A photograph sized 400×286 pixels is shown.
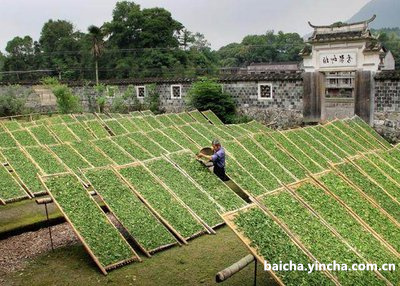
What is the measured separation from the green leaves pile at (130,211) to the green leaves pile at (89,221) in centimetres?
28

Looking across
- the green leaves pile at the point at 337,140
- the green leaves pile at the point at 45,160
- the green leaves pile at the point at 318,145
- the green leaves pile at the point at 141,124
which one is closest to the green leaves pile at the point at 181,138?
the green leaves pile at the point at 141,124

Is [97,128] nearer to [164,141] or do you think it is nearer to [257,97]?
[164,141]

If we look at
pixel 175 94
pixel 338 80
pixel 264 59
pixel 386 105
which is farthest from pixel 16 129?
pixel 264 59

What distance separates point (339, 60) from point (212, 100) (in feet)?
20.6

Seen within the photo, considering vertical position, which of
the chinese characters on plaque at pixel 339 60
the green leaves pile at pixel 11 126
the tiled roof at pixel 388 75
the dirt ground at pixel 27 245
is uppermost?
the chinese characters on plaque at pixel 339 60

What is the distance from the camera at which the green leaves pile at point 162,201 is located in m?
7.57

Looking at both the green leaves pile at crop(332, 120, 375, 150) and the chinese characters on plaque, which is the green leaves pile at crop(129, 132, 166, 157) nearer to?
the green leaves pile at crop(332, 120, 375, 150)

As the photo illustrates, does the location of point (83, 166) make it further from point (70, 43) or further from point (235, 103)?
point (70, 43)

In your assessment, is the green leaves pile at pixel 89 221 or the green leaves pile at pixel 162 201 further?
the green leaves pile at pixel 162 201

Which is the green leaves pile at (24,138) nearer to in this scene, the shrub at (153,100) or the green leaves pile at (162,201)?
the green leaves pile at (162,201)

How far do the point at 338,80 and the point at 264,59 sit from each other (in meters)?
20.7

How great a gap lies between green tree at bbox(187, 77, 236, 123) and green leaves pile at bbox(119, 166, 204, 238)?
12373 millimetres

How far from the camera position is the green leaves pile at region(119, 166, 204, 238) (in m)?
7.57

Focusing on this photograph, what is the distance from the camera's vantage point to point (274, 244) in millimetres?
5434
